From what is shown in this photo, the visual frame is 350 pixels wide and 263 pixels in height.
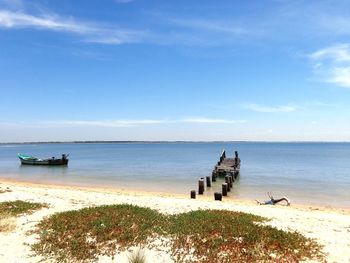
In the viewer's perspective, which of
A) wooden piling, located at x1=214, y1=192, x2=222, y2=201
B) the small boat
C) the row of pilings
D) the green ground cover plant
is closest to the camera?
the green ground cover plant

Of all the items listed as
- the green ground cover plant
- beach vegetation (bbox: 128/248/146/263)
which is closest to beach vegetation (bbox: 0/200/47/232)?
the green ground cover plant

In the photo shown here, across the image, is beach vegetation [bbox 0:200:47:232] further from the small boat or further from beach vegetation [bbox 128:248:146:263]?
the small boat

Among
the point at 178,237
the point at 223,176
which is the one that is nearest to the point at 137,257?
the point at 178,237

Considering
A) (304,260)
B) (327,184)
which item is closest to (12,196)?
(304,260)

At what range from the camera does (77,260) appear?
10.6m

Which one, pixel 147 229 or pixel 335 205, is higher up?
pixel 147 229

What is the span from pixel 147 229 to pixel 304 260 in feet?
17.1

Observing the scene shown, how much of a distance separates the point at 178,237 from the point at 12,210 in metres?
8.36

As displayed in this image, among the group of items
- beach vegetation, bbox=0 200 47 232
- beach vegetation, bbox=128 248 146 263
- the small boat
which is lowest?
the small boat

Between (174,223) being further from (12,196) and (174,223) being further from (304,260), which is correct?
(12,196)

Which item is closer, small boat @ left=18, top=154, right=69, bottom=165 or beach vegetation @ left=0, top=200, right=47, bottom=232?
beach vegetation @ left=0, top=200, right=47, bottom=232

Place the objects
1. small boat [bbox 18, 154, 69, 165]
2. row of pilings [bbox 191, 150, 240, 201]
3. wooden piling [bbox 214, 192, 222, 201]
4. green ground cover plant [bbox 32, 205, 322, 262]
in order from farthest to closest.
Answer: small boat [bbox 18, 154, 69, 165]
row of pilings [bbox 191, 150, 240, 201]
wooden piling [bbox 214, 192, 222, 201]
green ground cover plant [bbox 32, 205, 322, 262]

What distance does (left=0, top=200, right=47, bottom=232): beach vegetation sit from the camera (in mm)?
13845

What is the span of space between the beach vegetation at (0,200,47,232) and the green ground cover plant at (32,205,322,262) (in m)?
1.24
